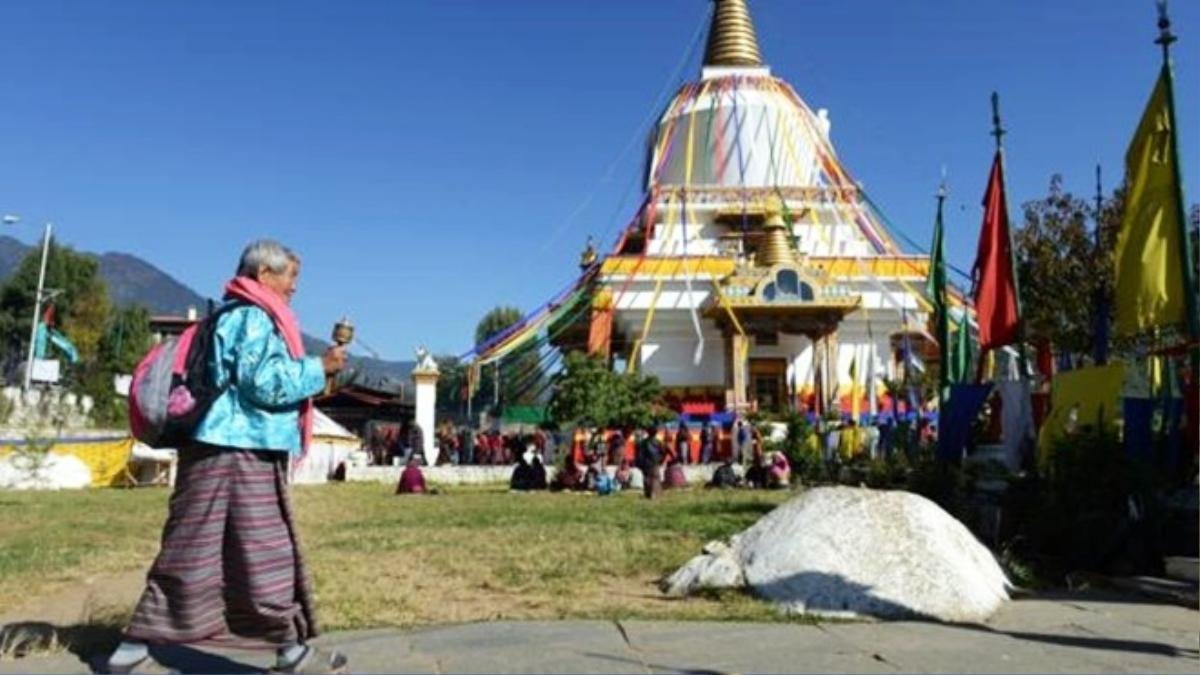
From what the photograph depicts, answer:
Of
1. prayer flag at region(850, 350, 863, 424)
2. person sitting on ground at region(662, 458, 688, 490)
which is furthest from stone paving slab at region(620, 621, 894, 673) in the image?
prayer flag at region(850, 350, 863, 424)

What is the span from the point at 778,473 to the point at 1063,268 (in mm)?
9899

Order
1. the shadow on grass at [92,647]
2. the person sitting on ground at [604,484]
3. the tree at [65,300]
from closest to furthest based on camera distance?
the shadow on grass at [92,647], the person sitting on ground at [604,484], the tree at [65,300]

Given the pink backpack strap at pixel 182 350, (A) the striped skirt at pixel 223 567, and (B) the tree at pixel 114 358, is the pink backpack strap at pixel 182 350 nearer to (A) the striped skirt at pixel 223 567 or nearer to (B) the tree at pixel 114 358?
(A) the striped skirt at pixel 223 567

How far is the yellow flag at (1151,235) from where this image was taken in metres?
8.77

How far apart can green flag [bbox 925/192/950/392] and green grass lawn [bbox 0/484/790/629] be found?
10.3 feet

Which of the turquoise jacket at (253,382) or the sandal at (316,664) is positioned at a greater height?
the turquoise jacket at (253,382)

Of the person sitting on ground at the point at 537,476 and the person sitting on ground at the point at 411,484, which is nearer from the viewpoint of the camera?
the person sitting on ground at the point at 411,484

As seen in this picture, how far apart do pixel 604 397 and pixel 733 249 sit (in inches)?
452

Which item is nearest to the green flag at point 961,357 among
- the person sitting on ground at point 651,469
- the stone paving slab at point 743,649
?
the person sitting on ground at point 651,469

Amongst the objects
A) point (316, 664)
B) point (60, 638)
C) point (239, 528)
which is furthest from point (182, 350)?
point (60, 638)

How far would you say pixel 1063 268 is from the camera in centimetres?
2442

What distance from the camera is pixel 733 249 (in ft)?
116

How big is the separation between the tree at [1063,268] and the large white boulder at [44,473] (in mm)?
21171

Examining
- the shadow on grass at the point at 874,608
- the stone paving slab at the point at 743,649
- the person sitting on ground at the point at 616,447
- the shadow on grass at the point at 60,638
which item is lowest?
the shadow on grass at the point at 60,638
